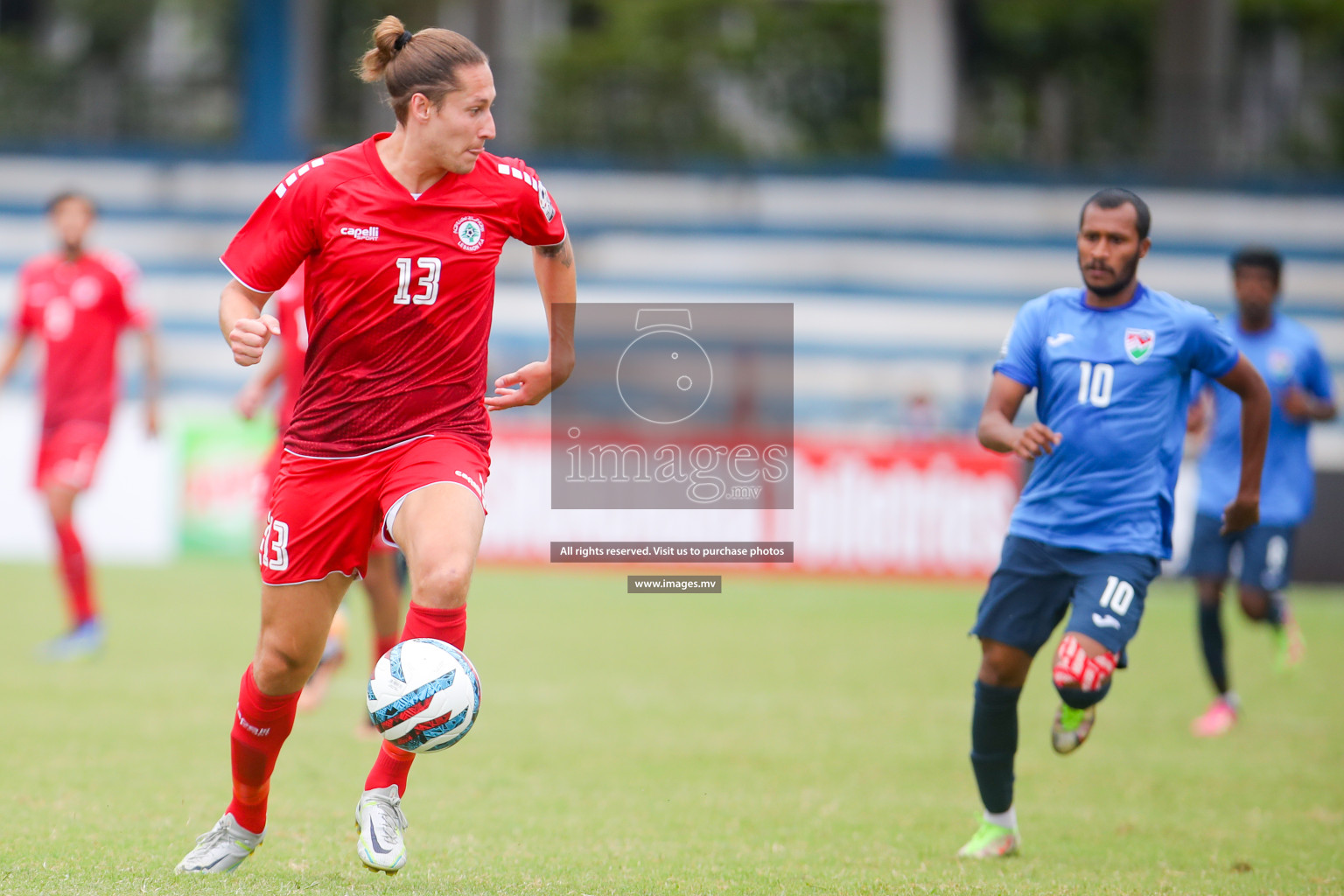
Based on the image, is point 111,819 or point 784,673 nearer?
point 111,819

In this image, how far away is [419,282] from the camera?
458 cm

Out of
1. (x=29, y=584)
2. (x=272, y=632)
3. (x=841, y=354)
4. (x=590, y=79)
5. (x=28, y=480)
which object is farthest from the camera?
(x=590, y=79)

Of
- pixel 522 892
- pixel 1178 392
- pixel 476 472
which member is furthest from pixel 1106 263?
pixel 522 892

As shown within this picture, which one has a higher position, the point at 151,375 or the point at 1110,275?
the point at 1110,275

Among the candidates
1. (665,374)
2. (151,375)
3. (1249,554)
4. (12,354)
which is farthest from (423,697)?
(665,374)

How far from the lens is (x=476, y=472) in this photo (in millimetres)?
4641

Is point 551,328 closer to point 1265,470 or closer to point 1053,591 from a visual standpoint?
point 1053,591

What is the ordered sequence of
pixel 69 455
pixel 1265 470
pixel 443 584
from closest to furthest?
1. pixel 443 584
2. pixel 1265 470
3. pixel 69 455

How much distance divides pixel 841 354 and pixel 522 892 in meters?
18.5

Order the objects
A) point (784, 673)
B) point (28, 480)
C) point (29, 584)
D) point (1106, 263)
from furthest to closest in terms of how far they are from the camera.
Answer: point (28, 480), point (29, 584), point (784, 673), point (1106, 263)

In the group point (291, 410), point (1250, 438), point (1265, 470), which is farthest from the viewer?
point (1265, 470)

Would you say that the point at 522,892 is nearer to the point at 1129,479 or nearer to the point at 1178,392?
the point at 1129,479

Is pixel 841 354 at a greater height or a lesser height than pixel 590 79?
lesser

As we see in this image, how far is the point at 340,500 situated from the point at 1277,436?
6.41 metres
